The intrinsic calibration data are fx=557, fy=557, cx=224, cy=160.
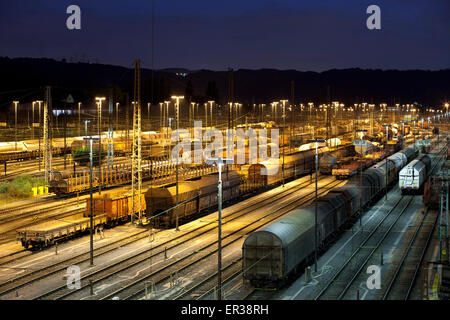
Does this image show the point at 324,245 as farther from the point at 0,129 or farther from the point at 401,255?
the point at 0,129

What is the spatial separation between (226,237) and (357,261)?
1041cm

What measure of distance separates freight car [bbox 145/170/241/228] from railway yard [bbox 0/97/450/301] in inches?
3.7

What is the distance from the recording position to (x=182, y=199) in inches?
1713

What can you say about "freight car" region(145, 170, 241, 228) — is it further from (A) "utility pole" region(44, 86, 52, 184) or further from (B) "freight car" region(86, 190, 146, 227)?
(A) "utility pole" region(44, 86, 52, 184)

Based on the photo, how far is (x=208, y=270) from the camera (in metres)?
31.2

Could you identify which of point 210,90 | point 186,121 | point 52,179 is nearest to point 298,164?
point 52,179

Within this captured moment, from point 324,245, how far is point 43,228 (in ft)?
63.0

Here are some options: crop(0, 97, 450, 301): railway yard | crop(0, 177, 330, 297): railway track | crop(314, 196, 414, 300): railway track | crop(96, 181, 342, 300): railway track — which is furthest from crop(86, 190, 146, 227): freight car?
crop(314, 196, 414, 300): railway track

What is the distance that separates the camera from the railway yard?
2709 cm

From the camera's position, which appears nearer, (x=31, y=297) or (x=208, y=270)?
(x=31, y=297)

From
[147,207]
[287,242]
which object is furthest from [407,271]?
[147,207]

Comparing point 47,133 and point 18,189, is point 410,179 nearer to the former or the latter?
point 47,133

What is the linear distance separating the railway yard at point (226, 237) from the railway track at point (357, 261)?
0.10 meters

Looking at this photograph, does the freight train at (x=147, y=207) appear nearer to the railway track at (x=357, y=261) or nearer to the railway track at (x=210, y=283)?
the railway track at (x=210, y=283)
